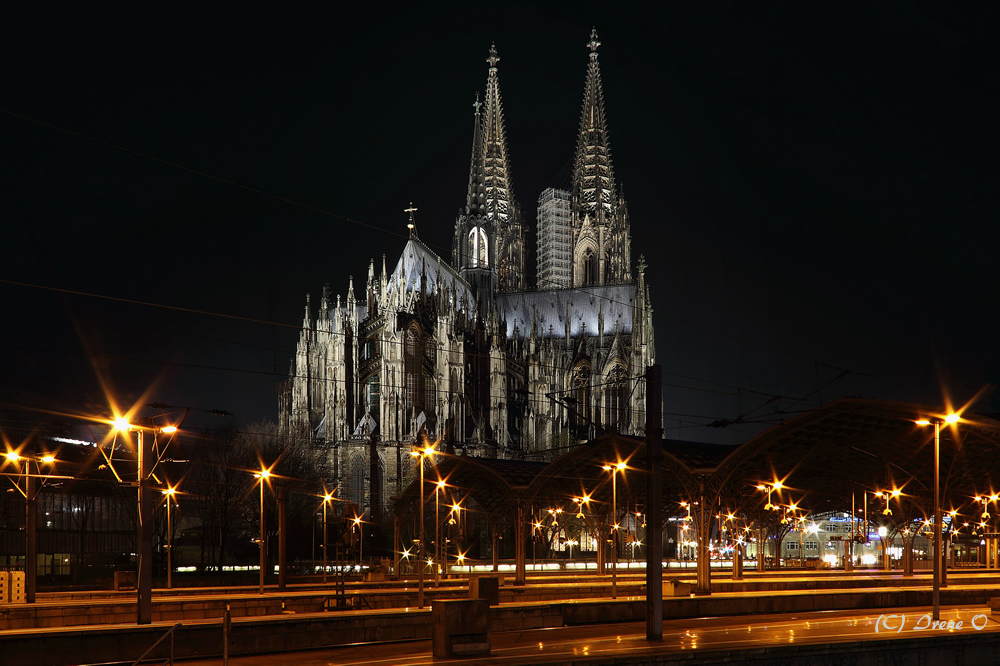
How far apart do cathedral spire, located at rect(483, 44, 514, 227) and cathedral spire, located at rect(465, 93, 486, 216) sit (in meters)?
0.50

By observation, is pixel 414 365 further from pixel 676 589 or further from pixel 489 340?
pixel 676 589

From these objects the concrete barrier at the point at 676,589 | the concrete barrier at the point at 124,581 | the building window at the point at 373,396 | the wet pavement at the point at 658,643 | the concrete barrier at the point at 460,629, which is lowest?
the concrete barrier at the point at 124,581

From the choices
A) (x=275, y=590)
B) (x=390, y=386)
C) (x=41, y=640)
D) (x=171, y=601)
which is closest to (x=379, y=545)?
(x=390, y=386)

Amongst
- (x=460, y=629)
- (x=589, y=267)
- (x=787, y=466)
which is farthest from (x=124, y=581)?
(x=589, y=267)

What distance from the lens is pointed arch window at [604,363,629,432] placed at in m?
110

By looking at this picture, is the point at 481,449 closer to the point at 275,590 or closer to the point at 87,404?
the point at 87,404

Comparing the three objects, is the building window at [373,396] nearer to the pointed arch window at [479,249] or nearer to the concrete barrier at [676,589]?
the pointed arch window at [479,249]

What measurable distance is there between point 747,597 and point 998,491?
32.3 metres

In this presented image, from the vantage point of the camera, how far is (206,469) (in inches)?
2653

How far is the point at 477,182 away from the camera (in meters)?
122

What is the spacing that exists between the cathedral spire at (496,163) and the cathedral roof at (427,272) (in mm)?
9727

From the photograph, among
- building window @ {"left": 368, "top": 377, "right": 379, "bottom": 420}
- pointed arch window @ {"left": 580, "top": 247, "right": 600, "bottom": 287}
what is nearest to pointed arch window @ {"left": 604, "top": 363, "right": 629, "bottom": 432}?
pointed arch window @ {"left": 580, "top": 247, "right": 600, "bottom": 287}

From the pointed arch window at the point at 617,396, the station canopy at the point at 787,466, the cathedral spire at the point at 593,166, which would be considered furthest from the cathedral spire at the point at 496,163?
the station canopy at the point at 787,466

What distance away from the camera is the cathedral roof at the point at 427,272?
10100cm
